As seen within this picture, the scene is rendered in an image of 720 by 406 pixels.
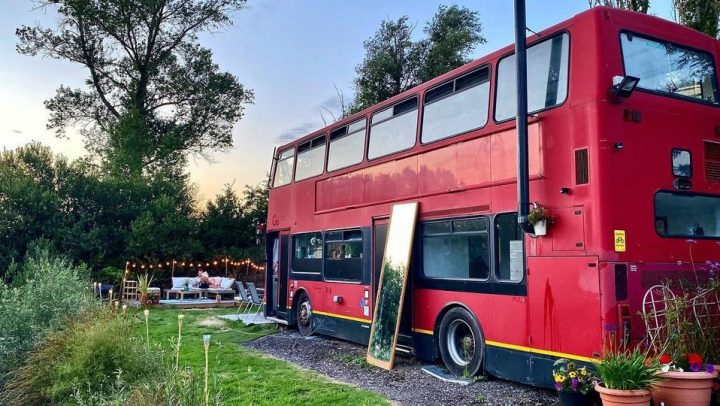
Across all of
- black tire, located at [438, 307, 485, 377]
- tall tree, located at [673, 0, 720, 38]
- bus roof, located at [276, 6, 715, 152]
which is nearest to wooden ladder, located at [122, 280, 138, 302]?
black tire, located at [438, 307, 485, 377]

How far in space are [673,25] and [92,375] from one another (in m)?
7.34

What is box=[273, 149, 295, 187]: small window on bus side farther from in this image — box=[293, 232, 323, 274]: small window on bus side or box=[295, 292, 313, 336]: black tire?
box=[295, 292, 313, 336]: black tire

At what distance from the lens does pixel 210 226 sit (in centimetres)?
2330

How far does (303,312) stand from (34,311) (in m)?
5.67

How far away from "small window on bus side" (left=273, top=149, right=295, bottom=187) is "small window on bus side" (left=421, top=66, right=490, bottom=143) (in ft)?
16.3

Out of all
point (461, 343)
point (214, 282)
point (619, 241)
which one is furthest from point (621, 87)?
point (214, 282)

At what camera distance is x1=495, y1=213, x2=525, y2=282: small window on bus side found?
20.6 ft

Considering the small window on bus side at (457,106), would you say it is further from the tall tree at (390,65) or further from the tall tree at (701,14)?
the tall tree at (390,65)

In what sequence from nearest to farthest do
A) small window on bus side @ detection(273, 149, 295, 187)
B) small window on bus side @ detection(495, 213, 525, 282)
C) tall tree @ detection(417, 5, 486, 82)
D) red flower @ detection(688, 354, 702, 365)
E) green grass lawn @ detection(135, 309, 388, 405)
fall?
red flower @ detection(688, 354, 702, 365) < green grass lawn @ detection(135, 309, 388, 405) < small window on bus side @ detection(495, 213, 525, 282) < small window on bus side @ detection(273, 149, 295, 187) < tall tree @ detection(417, 5, 486, 82)

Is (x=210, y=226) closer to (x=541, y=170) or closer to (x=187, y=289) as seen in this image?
(x=187, y=289)

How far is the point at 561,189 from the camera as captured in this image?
5758 millimetres

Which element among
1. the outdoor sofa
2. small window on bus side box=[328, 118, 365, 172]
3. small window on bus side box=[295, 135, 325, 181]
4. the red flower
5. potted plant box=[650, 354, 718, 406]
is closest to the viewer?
potted plant box=[650, 354, 718, 406]

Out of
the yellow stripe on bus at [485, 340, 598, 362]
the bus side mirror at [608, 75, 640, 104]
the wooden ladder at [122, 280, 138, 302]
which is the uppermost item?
the bus side mirror at [608, 75, 640, 104]

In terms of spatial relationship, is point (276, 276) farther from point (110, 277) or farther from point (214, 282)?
point (110, 277)
